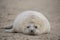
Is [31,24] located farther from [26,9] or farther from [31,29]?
[26,9]

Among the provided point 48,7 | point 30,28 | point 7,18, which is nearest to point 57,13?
point 48,7

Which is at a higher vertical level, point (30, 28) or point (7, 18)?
point (7, 18)

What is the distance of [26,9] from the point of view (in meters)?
5.43

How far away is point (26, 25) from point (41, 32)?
0.27m

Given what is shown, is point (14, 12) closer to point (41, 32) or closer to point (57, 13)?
point (57, 13)

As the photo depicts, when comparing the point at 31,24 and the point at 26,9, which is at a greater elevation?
the point at 26,9

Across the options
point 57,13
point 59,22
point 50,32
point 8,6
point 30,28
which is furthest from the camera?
point 8,6

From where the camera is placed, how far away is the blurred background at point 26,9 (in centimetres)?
333

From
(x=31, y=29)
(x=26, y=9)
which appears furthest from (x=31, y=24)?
(x=26, y=9)

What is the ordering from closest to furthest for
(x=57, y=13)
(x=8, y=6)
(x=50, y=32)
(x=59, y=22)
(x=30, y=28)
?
1. (x=30, y=28)
2. (x=50, y=32)
3. (x=59, y=22)
4. (x=57, y=13)
5. (x=8, y=6)

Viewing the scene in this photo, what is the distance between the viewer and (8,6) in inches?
227

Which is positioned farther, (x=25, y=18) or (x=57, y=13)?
(x=57, y=13)

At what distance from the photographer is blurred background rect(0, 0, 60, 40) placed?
3.33 metres

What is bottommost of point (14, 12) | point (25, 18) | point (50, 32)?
point (50, 32)
